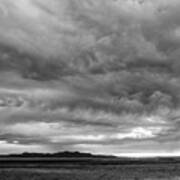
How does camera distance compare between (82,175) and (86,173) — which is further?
(86,173)

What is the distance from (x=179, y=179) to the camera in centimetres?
4925

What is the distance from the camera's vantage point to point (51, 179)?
156 ft

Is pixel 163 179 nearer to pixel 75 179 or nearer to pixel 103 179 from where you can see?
pixel 103 179

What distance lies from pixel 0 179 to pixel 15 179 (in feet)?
7.69

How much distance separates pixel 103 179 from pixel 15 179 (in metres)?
14.5

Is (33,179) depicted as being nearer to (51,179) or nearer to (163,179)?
(51,179)

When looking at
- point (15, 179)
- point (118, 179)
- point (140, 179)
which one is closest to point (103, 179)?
point (118, 179)

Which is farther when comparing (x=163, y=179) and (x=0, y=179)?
(x=163, y=179)

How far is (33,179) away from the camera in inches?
1858

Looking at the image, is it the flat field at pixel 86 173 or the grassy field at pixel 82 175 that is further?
the flat field at pixel 86 173

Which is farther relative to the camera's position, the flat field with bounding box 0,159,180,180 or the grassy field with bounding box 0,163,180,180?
the flat field with bounding box 0,159,180,180

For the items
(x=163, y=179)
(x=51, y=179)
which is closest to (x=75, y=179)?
(x=51, y=179)

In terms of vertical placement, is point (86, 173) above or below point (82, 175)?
above

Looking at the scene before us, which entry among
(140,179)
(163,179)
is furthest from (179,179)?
(140,179)
